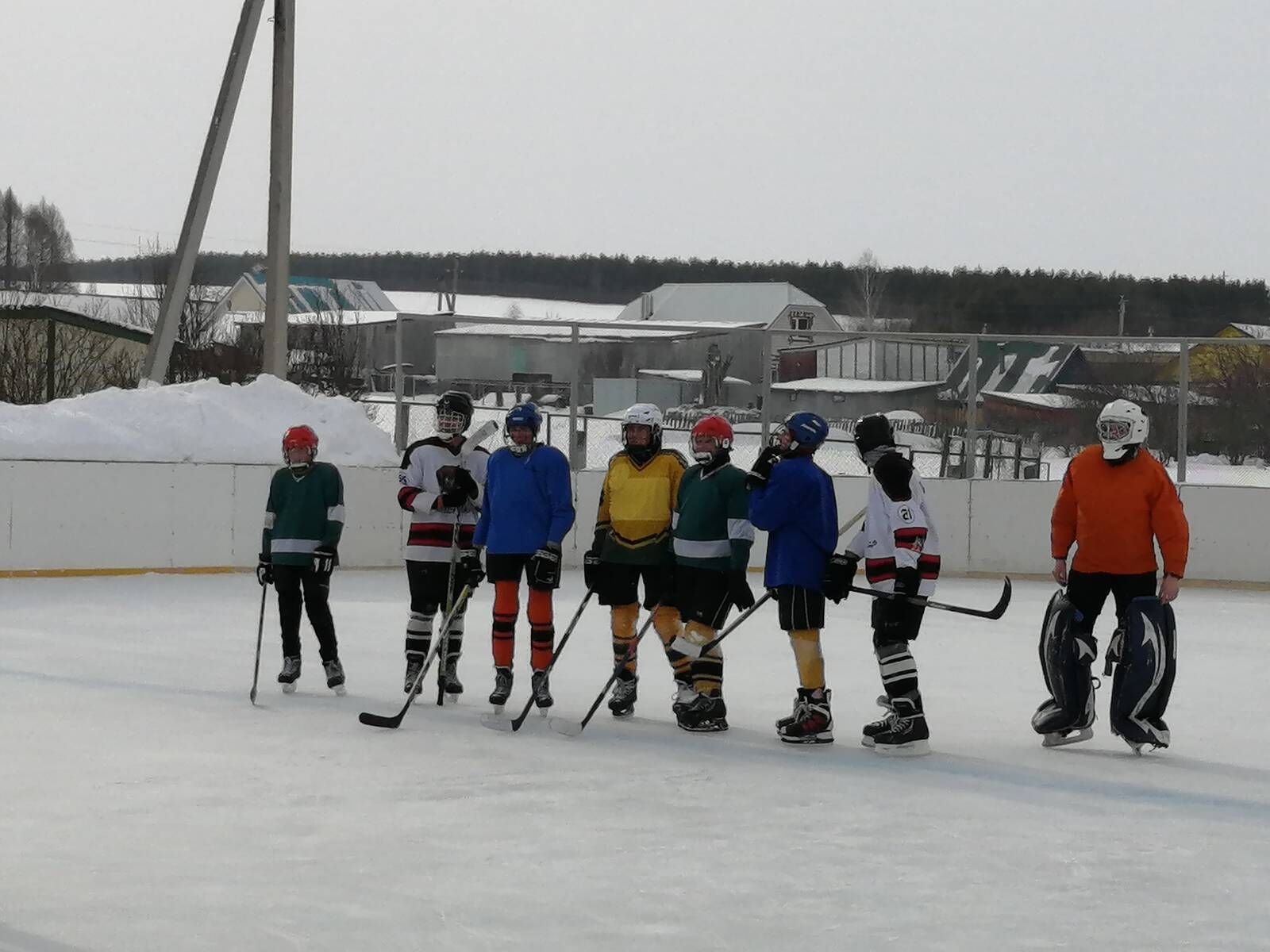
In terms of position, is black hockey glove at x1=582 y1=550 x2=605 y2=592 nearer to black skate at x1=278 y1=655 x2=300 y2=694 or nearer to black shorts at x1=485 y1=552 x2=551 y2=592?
black shorts at x1=485 y1=552 x2=551 y2=592

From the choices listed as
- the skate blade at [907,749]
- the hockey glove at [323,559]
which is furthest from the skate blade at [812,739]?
the hockey glove at [323,559]

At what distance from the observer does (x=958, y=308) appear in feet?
243

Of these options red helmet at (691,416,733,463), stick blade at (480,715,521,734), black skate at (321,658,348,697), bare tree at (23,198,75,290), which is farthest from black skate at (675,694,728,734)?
Answer: bare tree at (23,198,75,290)

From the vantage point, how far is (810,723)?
655 centimetres

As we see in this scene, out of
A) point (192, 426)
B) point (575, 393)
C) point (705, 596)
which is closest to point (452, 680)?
point (705, 596)

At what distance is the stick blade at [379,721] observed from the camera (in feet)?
22.0

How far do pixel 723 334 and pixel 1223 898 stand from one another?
408 inches

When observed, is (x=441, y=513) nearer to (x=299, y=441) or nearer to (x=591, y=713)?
(x=299, y=441)

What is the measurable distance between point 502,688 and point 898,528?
68.0 inches

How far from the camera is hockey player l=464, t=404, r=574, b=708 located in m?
7.06

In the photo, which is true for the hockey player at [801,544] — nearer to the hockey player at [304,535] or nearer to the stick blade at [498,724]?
the stick blade at [498,724]

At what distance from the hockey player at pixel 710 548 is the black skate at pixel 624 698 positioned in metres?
0.35

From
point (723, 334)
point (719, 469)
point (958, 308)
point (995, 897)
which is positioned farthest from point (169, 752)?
point (958, 308)

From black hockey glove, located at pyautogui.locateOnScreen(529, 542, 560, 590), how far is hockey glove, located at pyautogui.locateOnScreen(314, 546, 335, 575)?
3.41ft
